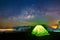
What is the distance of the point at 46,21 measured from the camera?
6.17 feet

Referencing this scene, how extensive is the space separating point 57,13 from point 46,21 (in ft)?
0.52

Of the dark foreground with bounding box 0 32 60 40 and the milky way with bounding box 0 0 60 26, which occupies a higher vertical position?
the milky way with bounding box 0 0 60 26

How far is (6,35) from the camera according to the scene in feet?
5.31

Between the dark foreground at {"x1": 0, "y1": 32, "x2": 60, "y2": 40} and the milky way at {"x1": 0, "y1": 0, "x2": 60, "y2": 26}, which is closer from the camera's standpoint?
the dark foreground at {"x1": 0, "y1": 32, "x2": 60, "y2": 40}

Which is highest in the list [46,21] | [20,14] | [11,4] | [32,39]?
[11,4]

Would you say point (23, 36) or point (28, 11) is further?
point (28, 11)

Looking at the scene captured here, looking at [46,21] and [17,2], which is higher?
[17,2]

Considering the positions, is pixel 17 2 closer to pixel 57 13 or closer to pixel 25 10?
pixel 25 10

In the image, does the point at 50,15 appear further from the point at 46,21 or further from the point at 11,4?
the point at 11,4

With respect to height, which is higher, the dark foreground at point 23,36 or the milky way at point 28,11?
the milky way at point 28,11

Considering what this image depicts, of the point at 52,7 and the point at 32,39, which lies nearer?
the point at 32,39

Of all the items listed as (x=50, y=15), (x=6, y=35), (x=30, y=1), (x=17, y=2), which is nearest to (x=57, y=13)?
(x=50, y=15)

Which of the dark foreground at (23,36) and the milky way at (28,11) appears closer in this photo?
→ the dark foreground at (23,36)

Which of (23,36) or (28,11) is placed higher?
(28,11)
